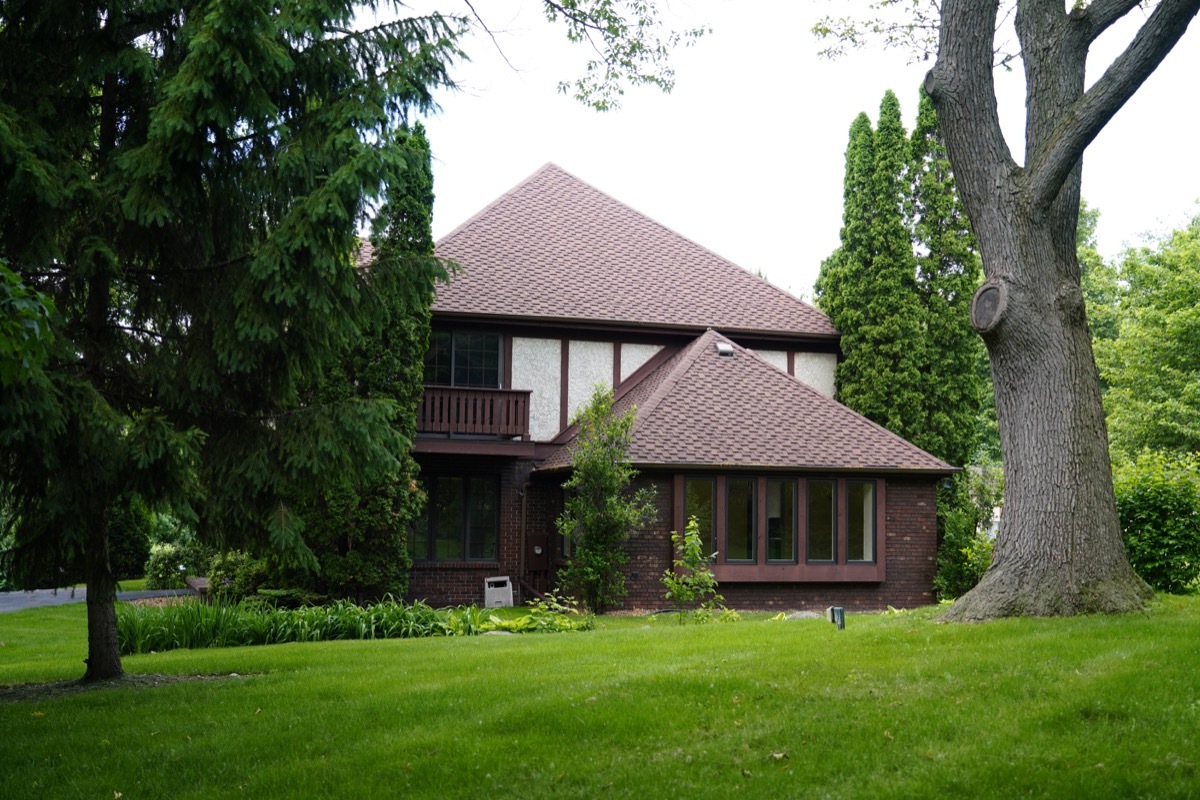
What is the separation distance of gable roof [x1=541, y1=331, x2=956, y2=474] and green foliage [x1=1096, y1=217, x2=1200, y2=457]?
533 inches

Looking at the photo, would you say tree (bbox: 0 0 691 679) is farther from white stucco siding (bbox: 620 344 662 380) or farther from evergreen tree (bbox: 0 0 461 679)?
white stucco siding (bbox: 620 344 662 380)

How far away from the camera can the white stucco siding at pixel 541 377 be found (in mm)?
21406

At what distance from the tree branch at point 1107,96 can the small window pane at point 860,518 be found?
10.5 metres

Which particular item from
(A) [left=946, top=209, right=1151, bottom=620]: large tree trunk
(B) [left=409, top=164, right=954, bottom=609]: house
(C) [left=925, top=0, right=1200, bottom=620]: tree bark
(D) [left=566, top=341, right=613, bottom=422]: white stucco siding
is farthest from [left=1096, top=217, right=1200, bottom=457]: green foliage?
(A) [left=946, top=209, right=1151, bottom=620]: large tree trunk

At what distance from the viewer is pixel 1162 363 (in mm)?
31328

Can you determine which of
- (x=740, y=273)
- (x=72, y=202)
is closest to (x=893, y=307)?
(x=740, y=273)

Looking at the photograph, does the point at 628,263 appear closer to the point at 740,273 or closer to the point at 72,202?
the point at 740,273

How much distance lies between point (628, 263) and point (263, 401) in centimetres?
1503

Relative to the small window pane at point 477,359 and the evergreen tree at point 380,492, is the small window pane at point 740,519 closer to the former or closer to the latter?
the small window pane at point 477,359

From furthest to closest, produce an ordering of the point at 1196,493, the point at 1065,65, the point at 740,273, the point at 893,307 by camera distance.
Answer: the point at 740,273, the point at 893,307, the point at 1196,493, the point at 1065,65

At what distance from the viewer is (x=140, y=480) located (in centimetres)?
780

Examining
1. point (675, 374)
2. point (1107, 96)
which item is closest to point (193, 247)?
point (1107, 96)

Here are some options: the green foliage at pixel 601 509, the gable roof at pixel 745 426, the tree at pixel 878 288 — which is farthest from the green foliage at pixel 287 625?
the tree at pixel 878 288

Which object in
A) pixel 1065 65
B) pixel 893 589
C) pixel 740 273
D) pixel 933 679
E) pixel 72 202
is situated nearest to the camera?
pixel 933 679
